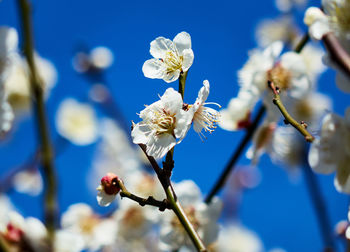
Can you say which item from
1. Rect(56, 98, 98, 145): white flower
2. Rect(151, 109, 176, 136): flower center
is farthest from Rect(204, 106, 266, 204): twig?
Rect(56, 98, 98, 145): white flower

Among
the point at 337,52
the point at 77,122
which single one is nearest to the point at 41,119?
the point at 337,52

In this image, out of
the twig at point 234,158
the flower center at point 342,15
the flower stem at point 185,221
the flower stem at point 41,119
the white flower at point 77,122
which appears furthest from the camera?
the white flower at point 77,122

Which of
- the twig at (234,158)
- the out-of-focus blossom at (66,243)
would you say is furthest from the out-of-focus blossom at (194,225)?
the out-of-focus blossom at (66,243)

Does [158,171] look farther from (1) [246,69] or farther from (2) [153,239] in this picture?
(2) [153,239]

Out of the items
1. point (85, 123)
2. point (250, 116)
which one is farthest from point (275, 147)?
point (85, 123)

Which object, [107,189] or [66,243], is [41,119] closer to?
[66,243]

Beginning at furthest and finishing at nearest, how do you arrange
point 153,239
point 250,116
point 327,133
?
point 153,239, point 250,116, point 327,133

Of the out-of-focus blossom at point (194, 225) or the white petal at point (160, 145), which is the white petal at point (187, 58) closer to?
the white petal at point (160, 145)
